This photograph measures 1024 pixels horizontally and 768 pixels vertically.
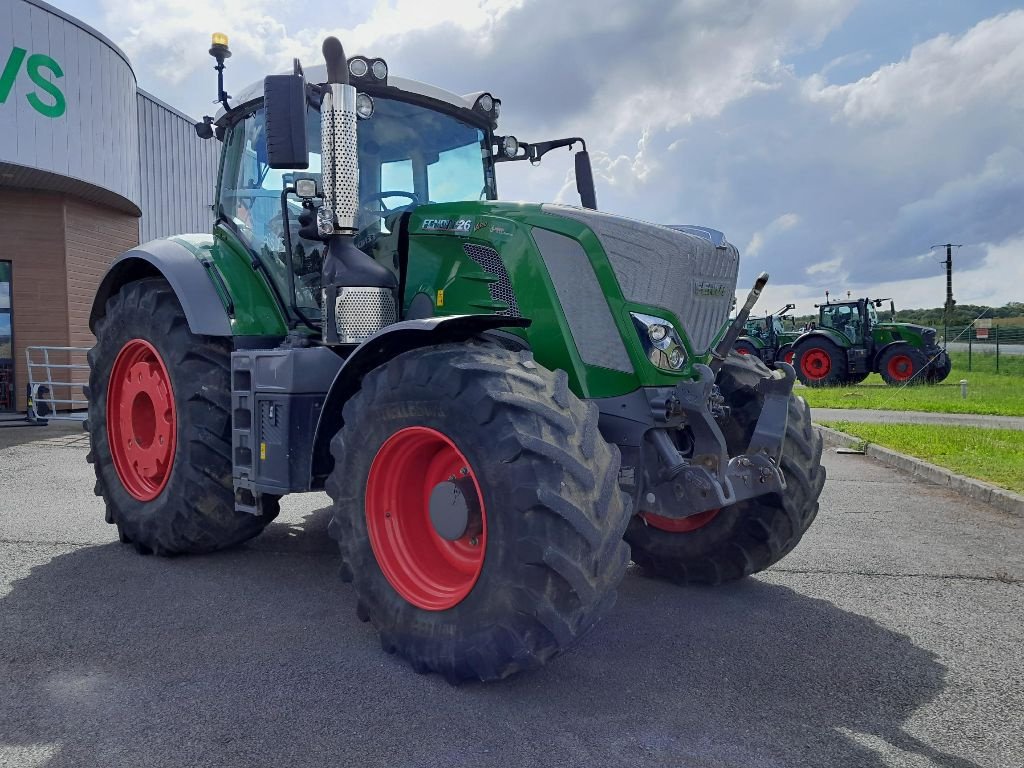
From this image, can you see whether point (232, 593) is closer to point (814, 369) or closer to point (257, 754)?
point (257, 754)

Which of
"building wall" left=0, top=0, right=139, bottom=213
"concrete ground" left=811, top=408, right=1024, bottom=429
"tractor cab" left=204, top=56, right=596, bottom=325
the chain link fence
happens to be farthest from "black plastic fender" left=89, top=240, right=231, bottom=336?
the chain link fence

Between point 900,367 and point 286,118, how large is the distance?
2319 cm

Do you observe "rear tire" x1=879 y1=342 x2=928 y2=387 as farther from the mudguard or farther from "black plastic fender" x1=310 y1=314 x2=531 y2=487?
"black plastic fender" x1=310 y1=314 x2=531 y2=487

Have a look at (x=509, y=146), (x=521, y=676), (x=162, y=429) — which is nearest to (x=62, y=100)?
(x=162, y=429)

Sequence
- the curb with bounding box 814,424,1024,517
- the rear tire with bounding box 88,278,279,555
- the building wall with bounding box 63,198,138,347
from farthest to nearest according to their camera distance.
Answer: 1. the building wall with bounding box 63,198,138,347
2. the curb with bounding box 814,424,1024,517
3. the rear tire with bounding box 88,278,279,555

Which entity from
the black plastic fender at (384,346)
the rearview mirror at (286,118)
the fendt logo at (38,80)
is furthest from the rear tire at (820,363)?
the rearview mirror at (286,118)

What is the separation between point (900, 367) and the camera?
23.5 meters

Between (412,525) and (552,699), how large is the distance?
96 centimetres

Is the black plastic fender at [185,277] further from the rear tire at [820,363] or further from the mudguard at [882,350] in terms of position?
the mudguard at [882,350]

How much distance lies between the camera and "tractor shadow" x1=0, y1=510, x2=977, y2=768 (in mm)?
2744

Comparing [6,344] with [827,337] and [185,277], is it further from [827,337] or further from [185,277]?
[827,337]

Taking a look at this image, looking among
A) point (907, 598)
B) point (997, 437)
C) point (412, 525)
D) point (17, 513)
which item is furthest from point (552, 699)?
point (997, 437)

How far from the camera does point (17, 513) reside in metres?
6.39

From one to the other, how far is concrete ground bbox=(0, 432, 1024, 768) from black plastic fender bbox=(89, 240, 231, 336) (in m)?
1.44
